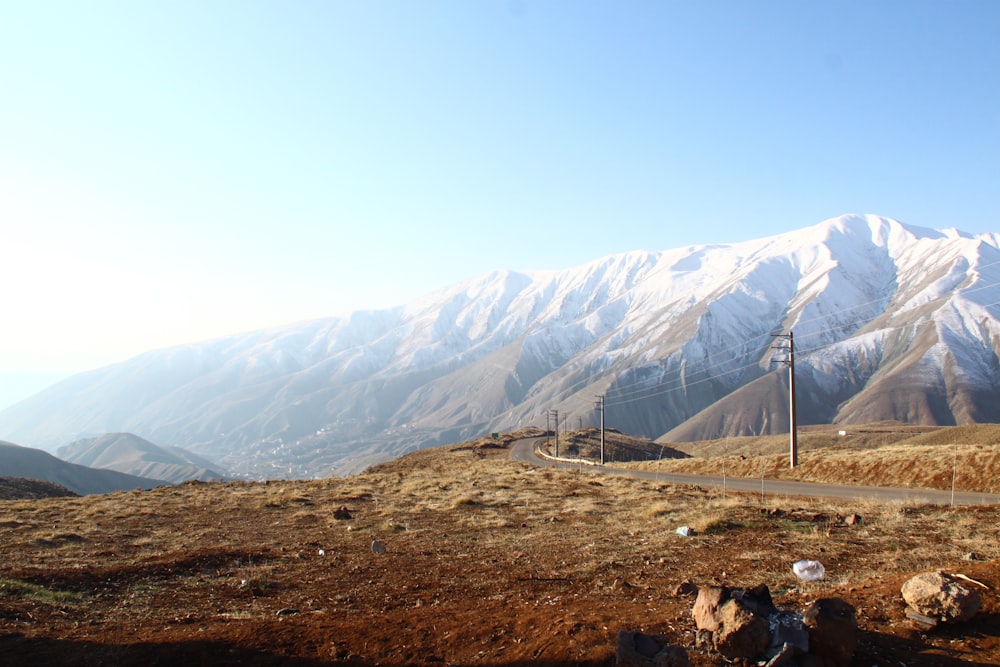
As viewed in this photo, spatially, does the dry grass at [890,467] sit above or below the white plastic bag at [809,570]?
below

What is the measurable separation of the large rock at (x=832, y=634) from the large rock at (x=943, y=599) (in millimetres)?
1564

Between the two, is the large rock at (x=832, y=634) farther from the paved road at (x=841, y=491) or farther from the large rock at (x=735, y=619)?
the paved road at (x=841, y=491)

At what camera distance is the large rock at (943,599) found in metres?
8.18

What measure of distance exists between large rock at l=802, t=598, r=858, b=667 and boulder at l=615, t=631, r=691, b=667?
5.50 feet

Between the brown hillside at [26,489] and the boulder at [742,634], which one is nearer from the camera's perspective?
the boulder at [742,634]

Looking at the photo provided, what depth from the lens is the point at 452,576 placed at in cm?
1425

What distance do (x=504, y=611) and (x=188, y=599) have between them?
7.16 meters

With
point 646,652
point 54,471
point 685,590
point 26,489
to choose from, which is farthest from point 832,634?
point 54,471

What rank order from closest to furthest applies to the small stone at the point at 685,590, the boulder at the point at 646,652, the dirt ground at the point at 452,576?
the boulder at the point at 646,652
the dirt ground at the point at 452,576
the small stone at the point at 685,590

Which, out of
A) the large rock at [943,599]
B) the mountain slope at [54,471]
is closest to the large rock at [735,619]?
the large rock at [943,599]

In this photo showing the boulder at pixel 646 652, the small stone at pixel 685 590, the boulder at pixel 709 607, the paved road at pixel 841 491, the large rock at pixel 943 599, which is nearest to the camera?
the boulder at pixel 646 652

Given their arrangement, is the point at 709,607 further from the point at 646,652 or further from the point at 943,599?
the point at 943,599

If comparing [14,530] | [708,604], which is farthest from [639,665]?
[14,530]

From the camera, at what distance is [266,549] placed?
715 inches
